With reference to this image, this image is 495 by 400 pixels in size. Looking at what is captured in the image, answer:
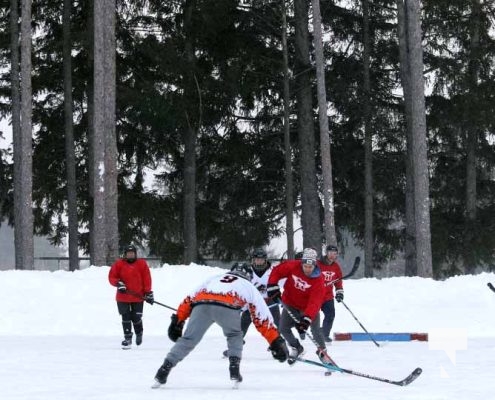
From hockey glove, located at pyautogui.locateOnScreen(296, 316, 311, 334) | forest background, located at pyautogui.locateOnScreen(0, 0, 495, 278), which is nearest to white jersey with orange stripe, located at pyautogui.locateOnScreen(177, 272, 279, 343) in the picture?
hockey glove, located at pyautogui.locateOnScreen(296, 316, 311, 334)

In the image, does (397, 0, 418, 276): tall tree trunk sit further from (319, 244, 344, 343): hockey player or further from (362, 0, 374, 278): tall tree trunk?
(319, 244, 344, 343): hockey player

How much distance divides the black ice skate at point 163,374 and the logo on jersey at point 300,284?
11.0ft

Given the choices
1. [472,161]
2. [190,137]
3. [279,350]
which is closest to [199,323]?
[279,350]

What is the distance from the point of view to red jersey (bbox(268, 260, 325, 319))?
13328 millimetres

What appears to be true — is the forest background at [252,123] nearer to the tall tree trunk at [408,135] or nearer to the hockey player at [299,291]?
the tall tree trunk at [408,135]

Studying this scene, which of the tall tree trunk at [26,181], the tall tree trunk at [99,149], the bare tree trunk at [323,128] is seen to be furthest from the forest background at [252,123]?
the tall tree trunk at [99,149]

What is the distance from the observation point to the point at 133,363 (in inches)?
555

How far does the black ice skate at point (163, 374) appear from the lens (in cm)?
1095

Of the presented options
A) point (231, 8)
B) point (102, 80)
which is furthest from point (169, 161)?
point (102, 80)

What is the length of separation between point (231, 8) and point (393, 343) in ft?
53.7

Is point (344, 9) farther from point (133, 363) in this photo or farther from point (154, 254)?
point (133, 363)

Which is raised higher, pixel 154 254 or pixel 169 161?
pixel 169 161

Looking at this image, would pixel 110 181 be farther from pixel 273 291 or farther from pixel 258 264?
pixel 273 291

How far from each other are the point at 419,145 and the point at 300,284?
12.4 metres
